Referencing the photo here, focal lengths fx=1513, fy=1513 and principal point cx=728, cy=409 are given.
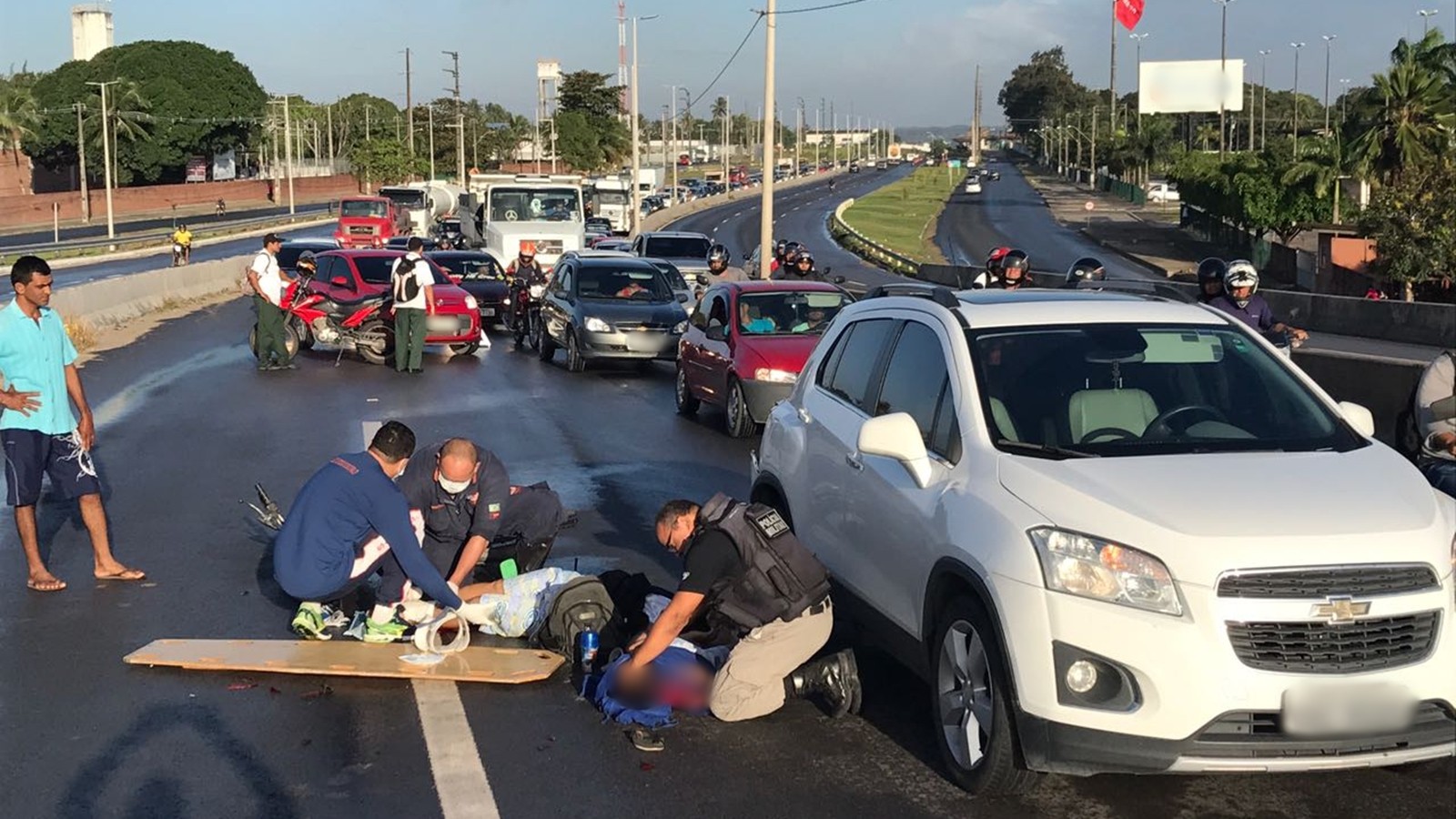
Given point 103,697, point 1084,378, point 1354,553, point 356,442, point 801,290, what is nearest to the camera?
point 1354,553

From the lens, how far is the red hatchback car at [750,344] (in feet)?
48.1

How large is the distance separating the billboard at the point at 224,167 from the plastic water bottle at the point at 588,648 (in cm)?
11608

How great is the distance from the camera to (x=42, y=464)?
8.64m

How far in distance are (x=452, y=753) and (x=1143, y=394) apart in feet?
10.1

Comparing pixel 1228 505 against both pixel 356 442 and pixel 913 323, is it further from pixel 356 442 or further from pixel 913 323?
pixel 356 442

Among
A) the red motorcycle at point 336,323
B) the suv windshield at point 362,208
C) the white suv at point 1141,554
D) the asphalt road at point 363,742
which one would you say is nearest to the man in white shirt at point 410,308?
the red motorcycle at point 336,323

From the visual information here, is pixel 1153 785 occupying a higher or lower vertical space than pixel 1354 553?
lower

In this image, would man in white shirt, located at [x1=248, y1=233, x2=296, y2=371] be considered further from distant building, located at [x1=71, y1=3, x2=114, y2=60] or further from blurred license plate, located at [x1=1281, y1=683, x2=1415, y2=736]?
distant building, located at [x1=71, y1=3, x2=114, y2=60]

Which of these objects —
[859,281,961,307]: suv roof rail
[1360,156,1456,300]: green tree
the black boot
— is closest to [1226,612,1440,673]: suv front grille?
the black boot

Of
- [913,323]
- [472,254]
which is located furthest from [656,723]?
[472,254]

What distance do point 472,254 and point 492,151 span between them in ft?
341

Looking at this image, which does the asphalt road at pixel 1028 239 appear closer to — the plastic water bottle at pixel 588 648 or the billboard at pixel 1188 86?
the billboard at pixel 1188 86

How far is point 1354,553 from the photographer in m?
4.69

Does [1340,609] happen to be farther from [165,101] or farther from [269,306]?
[165,101]
